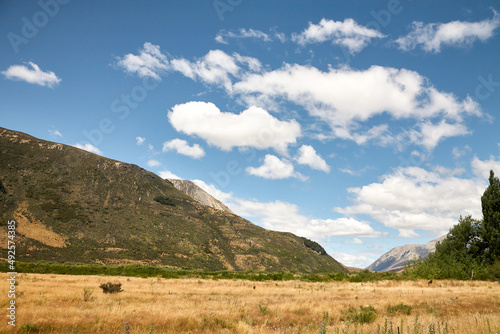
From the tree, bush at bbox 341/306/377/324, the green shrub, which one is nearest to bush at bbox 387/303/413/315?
bush at bbox 341/306/377/324

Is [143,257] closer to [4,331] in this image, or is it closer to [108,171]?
[108,171]

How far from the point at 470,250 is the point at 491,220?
599 cm

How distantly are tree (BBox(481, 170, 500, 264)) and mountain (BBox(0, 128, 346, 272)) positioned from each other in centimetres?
6476

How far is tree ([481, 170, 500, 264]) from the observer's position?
40.8 meters

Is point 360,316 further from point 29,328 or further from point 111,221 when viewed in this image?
point 111,221

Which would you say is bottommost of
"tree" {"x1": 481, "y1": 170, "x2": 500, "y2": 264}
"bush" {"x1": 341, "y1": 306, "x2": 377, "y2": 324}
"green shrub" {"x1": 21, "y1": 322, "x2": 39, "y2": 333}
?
"bush" {"x1": 341, "y1": 306, "x2": 377, "y2": 324}

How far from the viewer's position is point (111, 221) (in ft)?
306

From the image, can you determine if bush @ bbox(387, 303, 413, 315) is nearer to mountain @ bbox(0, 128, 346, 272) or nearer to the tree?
the tree

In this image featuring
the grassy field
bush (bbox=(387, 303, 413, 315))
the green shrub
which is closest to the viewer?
the green shrub

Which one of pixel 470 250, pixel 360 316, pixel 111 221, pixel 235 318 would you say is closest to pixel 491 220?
pixel 470 250

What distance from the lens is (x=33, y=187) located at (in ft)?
305

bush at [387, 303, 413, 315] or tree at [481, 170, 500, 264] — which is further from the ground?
tree at [481, 170, 500, 264]

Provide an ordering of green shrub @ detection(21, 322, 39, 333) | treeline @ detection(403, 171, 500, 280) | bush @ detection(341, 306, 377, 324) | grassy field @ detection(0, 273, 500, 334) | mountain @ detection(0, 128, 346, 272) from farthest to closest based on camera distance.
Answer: mountain @ detection(0, 128, 346, 272)
treeline @ detection(403, 171, 500, 280)
bush @ detection(341, 306, 377, 324)
grassy field @ detection(0, 273, 500, 334)
green shrub @ detection(21, 322, 39, 333)

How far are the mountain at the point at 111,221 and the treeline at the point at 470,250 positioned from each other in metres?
60.2
